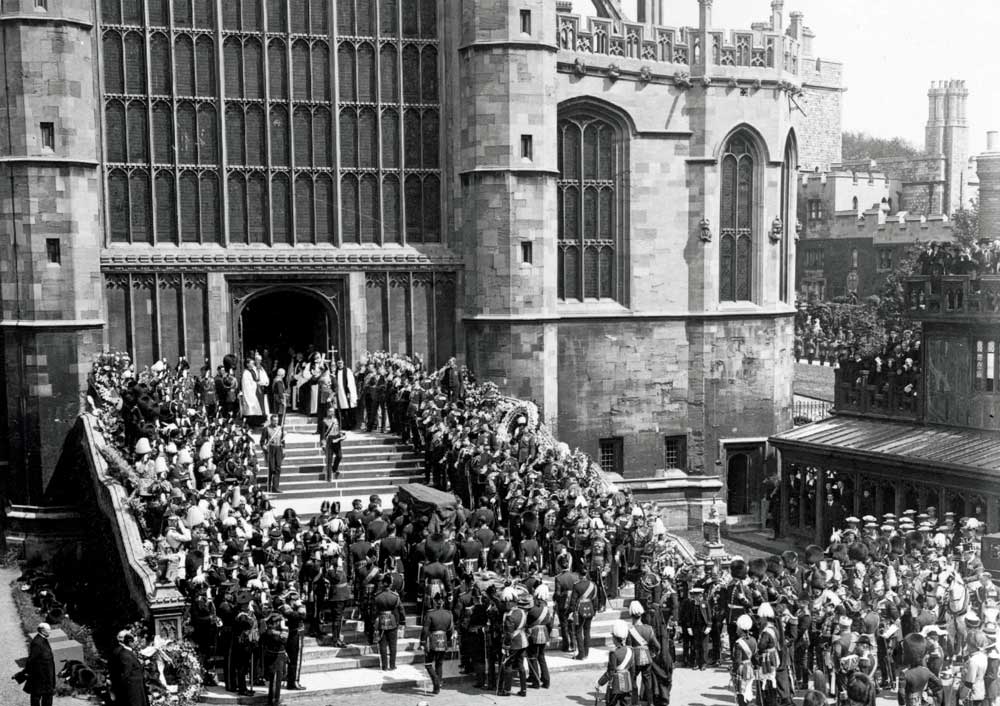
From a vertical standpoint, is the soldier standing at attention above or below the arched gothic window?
below

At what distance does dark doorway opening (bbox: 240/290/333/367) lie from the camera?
3678 cm

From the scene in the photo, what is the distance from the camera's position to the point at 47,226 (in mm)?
31719

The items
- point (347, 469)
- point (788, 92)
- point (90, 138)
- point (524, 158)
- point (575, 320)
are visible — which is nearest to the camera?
point (347, 469)

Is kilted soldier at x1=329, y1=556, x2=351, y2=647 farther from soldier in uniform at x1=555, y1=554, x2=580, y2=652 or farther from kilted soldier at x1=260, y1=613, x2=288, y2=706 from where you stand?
soldier in uniform at x1=555, y1=554, x2=580, y2=652

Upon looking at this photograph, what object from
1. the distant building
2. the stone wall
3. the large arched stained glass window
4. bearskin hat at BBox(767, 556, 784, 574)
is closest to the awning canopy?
the stone wall

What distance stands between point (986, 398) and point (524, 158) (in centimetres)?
1385

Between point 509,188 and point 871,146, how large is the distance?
9008 centimetres

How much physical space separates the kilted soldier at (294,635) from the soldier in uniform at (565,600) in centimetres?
452

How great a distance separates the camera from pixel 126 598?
23.5 metres

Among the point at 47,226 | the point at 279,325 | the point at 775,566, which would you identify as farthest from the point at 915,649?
the point at 279,325

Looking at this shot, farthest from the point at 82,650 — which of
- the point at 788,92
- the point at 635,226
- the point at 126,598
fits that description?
the point at 788,92

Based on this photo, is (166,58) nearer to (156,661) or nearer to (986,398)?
(156,661)

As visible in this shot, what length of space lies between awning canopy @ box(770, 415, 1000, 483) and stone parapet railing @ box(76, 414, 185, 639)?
19.4m

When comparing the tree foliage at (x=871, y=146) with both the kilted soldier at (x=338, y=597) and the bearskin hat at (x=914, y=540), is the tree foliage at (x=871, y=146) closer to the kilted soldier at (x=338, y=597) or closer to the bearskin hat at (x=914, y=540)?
the bearskin hat at (x=914, y=540)
